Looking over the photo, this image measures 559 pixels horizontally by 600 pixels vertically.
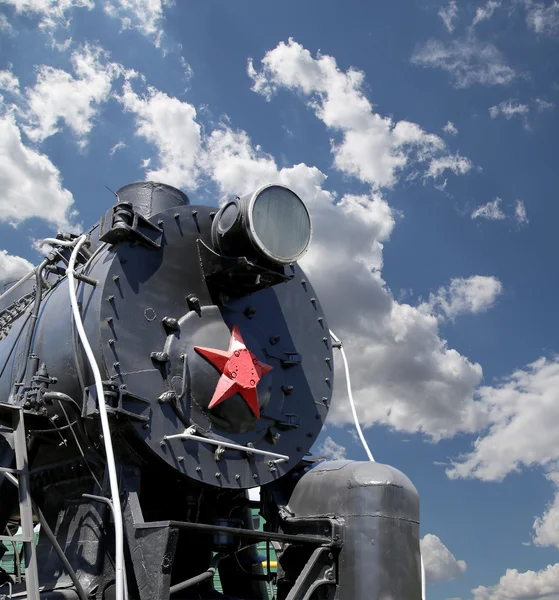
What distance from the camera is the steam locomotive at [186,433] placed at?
458 centimetres

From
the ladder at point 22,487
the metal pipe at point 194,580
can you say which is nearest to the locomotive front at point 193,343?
the ladder at point 22,487

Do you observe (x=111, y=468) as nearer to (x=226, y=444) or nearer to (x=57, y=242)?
(x=226, y=444)

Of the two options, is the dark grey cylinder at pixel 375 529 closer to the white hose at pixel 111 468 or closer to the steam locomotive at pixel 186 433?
the steam locomotive at pixel 186 433

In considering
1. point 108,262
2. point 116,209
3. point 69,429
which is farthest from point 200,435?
point 116,209

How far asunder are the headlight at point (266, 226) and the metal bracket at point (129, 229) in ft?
1.65

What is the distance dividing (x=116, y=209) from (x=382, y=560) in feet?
10.7

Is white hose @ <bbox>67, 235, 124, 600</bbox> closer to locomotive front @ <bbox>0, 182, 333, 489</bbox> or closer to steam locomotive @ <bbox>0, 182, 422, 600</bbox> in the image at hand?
steam locomotive @ <bbox>0, 182, 422, 600</bbox>

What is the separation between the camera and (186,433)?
15.8ft

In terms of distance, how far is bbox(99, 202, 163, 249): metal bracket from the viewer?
197 inches

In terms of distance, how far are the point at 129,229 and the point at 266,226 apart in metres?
1.03

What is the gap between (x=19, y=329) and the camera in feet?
21.0

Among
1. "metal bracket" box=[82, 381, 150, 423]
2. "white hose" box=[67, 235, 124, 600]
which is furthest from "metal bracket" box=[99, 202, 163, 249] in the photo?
"metal bracket" box=[82, 381, 150, 423]

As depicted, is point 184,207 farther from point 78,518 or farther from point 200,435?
point 78,518

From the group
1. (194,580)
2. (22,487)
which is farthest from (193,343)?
(194,580)
